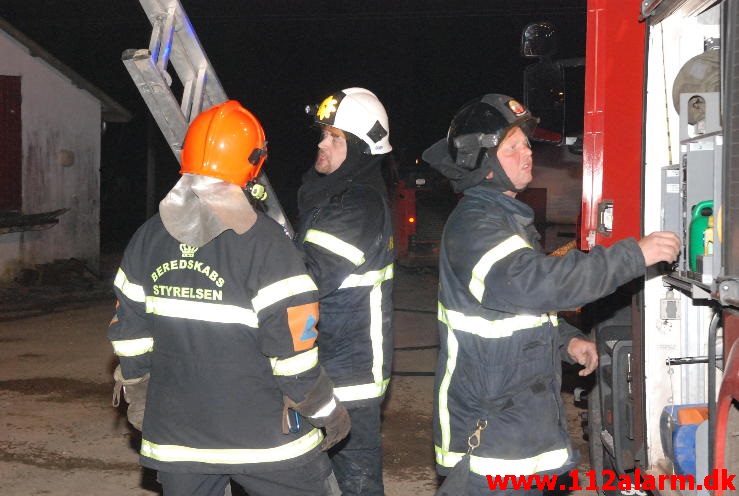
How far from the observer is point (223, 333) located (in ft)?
10.0

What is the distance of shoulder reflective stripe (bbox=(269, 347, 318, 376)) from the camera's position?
9.98ft

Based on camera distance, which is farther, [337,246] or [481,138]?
[337,246]

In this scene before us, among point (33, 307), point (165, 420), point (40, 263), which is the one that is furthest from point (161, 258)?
point (40, 263)

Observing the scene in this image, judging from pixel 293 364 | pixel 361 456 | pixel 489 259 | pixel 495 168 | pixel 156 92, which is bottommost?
pixel 361 456

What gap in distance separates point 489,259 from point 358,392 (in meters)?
1.20

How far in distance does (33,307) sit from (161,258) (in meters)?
10.6

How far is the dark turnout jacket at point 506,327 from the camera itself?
2.89 meters

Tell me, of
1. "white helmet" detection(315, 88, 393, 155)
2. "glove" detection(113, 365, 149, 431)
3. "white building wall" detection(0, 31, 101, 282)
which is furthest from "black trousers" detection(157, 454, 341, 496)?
"white building wall" detection(0, 31, 101, 282)

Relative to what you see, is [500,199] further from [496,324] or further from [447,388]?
[447,388]

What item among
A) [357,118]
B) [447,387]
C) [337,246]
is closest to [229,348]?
[447,387]

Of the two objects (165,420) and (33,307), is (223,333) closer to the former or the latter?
(165,420)

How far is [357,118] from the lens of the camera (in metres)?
4.11

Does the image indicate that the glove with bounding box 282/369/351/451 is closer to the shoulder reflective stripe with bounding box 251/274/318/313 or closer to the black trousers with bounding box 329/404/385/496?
the shoulder reflective stripe with bounding box 251/274/318/313

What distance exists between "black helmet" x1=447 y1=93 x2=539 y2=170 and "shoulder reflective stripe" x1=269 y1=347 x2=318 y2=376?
2.94 ft
